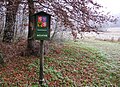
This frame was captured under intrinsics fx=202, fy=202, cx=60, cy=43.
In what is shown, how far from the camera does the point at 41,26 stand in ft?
22.4

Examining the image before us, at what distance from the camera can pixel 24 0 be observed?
8367 millimetres

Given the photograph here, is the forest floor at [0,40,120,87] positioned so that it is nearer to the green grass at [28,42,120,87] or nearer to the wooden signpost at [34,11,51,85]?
the green grass at [28,42,120,87]

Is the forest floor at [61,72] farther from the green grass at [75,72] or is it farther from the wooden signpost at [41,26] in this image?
the wooden signpost at [41,26]

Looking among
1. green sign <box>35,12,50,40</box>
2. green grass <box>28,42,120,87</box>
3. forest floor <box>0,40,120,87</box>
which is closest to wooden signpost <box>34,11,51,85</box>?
green sign <box>35,12,50,40</box>

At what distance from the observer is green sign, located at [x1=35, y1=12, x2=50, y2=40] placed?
679 centimetres

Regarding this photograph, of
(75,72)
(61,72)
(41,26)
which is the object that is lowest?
(75,72)

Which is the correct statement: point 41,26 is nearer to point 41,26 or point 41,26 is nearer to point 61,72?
point 41,26

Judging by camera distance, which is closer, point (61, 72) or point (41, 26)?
point (41, 26)

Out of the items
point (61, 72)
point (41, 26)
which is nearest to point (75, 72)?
point (61, 72)

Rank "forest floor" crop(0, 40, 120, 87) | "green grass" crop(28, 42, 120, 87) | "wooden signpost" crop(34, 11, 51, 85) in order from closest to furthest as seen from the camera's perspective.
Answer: "wooden signpost" crop(34, 11, 51, 85) < "forest floor" crop(0, 40, 120, 87) < "green grass" crop(28, 42, 120, 87)

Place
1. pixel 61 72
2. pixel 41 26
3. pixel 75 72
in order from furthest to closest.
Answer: pixel 75 72 < pixel 61 72 < pixel 41 26

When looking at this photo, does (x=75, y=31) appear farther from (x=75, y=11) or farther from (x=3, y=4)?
(x=3, y=4)

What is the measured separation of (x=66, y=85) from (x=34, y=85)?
1279 mm

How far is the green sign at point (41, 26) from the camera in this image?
22.3ft
